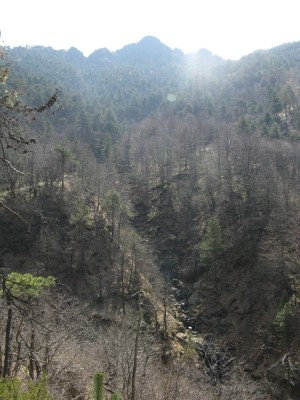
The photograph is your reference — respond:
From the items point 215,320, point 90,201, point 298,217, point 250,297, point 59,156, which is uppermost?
point 59,156

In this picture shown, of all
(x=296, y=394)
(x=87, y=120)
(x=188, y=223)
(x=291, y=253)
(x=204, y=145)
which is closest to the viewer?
(x=296, y=394)

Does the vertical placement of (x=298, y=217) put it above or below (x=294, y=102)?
below

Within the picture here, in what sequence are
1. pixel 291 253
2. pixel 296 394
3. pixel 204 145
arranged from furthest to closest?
pixel 204 145, pixel 291 253, pixel 296 394

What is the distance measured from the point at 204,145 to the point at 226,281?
5142cm

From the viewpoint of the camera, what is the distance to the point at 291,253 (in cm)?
4719

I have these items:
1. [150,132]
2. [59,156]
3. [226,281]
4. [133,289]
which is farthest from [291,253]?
[150,132]

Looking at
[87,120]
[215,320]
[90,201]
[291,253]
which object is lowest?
[215,320]

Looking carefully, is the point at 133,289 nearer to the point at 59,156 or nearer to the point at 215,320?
the point at 215,320

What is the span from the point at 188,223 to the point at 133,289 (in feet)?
65.3

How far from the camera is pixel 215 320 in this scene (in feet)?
157

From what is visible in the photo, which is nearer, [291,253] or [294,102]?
[291,253]

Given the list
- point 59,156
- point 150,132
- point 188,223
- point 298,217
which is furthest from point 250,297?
point 150,132

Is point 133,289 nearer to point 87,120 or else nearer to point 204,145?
point 204,145

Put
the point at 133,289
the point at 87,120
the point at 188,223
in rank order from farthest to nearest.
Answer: the point at 87,120 → the point at 188,223 → the point at 133,289
